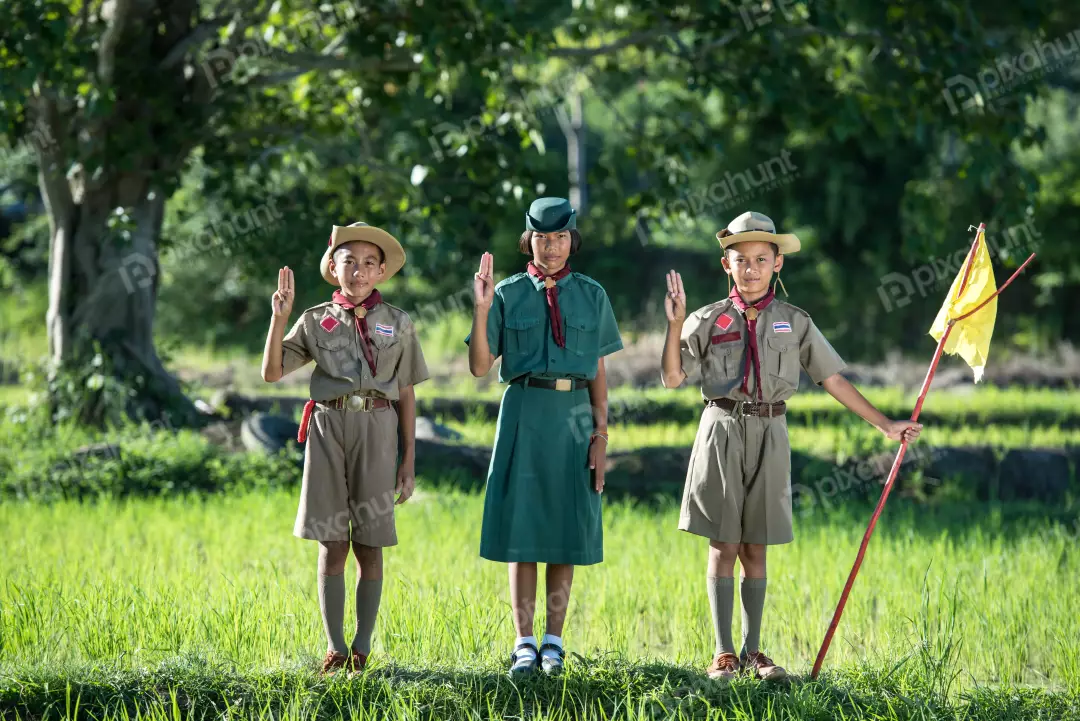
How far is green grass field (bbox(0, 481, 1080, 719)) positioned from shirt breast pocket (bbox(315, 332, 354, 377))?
102 cm

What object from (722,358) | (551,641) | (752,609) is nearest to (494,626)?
(551,641)

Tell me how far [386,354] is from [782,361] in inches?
53.2

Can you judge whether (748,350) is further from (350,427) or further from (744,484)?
(350,427)

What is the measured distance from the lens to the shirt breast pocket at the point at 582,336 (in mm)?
4184

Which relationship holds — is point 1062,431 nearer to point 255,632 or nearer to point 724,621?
point 724,621

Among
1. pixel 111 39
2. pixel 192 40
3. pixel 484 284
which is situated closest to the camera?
pixel 484 284

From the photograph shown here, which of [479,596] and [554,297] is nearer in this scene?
[554,297]

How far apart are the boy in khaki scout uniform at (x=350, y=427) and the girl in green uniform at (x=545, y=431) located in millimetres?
336

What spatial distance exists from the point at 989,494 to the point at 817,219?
13.9 meters

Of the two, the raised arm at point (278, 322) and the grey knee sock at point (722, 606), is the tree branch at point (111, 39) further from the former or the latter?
the grey knee sock at point (722, 606)

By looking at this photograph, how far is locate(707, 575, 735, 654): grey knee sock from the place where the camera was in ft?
13.6

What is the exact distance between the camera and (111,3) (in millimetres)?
9648

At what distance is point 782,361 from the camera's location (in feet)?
13.7

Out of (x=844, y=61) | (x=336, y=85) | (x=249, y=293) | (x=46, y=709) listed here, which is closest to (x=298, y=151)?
(x=336, y=85)
